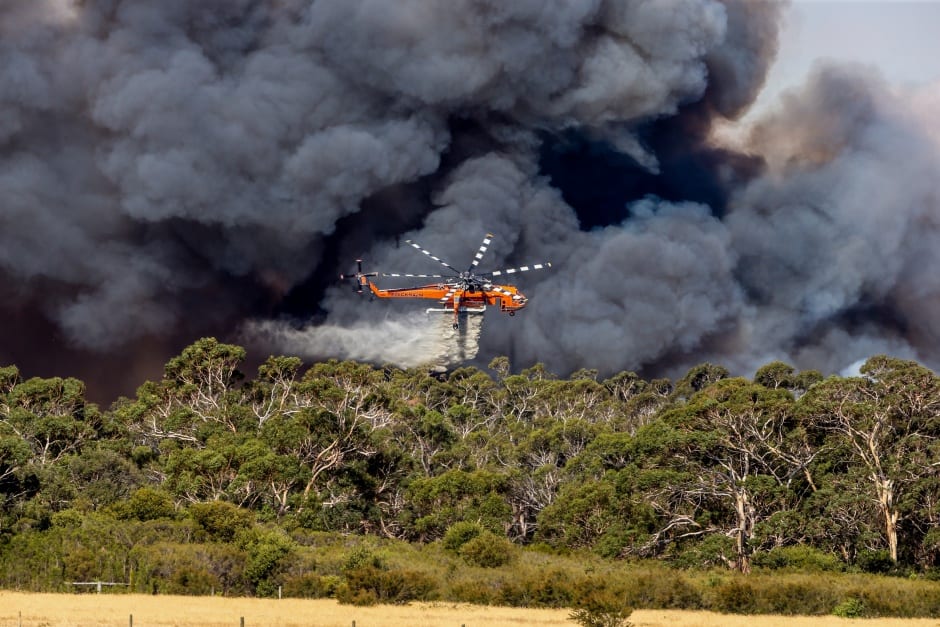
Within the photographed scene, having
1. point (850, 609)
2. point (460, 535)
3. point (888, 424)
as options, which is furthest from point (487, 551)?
point (888, 424)

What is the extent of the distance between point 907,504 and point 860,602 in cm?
1454

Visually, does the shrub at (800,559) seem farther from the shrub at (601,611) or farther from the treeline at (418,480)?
the shrub at (601,611)

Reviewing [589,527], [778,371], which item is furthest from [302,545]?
[778,371]

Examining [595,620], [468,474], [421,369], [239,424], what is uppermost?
[421,369]

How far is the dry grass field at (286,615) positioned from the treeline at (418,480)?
5414mm

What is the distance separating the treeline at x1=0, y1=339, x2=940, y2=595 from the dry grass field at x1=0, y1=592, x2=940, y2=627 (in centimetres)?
541

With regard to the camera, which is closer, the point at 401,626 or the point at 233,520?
the point at 401,626

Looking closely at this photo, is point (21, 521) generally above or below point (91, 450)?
below

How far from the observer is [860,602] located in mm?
70750

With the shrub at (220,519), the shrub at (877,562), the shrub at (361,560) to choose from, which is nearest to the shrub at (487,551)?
the shrub at (361,560)

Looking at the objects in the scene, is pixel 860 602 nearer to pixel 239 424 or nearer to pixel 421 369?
pixel 239 424

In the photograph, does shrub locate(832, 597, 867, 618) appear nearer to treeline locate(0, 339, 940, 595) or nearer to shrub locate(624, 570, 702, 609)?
shrub locate(624, 570, 702, 609)

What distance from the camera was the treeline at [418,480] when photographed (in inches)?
3216

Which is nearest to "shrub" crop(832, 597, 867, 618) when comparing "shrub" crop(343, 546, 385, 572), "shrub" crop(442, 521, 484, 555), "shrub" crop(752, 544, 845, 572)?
"shrub" crop(752, 544, 845, 572)
